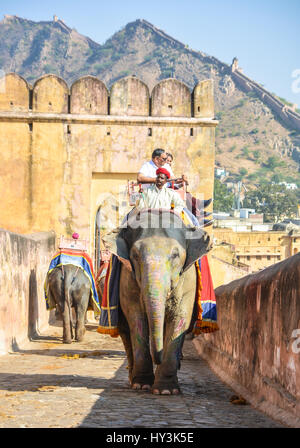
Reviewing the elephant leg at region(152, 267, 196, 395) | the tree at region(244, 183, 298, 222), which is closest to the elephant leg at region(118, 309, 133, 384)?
the elephant leg at region(152, 267, 196, 395)

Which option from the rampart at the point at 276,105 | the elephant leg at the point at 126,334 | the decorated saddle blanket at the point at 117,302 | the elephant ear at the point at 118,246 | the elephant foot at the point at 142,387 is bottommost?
the elephant foot at the point at 142,387

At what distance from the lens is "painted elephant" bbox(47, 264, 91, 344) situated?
1256cm

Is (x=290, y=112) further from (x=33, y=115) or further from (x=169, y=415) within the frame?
(x=169, y=415)

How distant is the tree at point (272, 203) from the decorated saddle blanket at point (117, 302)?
8602 centimetres

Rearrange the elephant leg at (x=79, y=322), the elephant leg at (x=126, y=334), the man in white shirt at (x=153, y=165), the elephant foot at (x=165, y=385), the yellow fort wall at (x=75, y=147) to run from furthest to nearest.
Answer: the yellow fort wall at (x=75, y=147), the elephant leg at (x=79, y=322), the man in white shirt at (x=153, y=165), the elephant leg at (x=126, y=334), the elephant foot at (x=165, y=385)

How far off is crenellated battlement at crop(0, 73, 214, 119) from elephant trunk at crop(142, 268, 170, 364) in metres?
12.1

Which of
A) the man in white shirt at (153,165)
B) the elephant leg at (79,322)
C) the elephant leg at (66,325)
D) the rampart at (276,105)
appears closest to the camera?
the man in white shirt at (153,165)

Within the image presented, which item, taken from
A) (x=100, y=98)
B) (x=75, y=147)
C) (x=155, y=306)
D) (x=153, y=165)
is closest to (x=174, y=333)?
(x=155, y=306)

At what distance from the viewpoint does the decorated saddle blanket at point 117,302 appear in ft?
22.4

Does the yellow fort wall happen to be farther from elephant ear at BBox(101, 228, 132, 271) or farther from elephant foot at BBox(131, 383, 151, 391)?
elephant foot at BBox(131, 383, 151, 391)

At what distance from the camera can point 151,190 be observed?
22.4 feet

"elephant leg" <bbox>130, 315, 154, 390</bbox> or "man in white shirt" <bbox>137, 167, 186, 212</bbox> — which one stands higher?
"man in white shirt" <bbox>137, 167, 186, 212</bbox>

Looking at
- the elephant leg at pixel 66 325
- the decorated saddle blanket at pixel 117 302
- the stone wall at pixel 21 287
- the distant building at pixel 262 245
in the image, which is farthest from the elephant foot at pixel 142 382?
the distant building at pixel 262 245

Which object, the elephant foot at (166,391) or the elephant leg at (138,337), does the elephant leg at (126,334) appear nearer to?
the elephant leg at (138,337)
